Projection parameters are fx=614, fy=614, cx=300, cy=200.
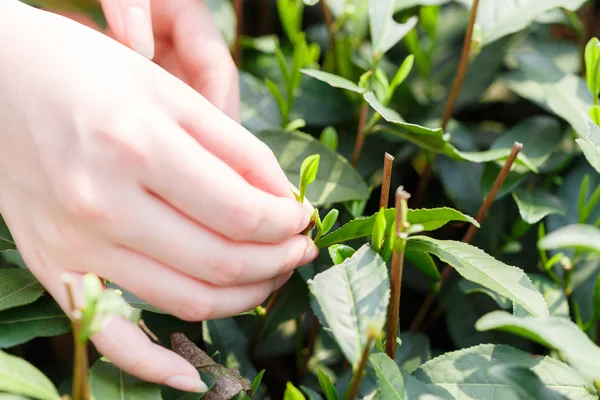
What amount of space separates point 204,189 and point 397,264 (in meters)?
0.18

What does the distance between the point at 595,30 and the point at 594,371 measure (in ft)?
3.07

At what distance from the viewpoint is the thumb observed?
25.8 inches

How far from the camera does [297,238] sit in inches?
23.6

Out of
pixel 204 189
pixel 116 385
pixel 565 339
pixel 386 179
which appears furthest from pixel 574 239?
pixel 116 385

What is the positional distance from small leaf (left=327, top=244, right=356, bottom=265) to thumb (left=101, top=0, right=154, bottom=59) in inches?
11.2

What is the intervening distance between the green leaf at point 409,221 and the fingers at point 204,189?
4.4 inches

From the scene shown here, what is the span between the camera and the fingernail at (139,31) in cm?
65

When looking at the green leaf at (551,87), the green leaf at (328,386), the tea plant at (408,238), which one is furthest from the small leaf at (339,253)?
the green leaf at (551,87)

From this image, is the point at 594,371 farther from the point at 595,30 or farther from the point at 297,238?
the point at 595,30

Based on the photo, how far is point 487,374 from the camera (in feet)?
1.96

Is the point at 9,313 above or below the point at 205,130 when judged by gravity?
below

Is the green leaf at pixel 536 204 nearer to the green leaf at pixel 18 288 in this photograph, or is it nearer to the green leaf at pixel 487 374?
the green leaf at pixel 487 374

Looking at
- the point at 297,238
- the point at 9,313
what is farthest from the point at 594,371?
the point at 9,313

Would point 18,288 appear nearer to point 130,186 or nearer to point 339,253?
point 130,186
